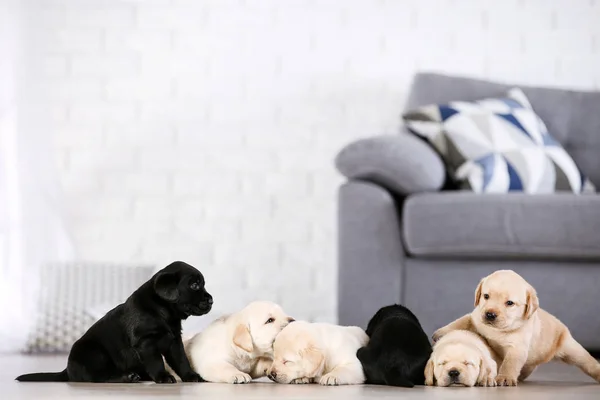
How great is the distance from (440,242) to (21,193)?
49.8 inches

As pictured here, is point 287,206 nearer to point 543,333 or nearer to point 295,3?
point 295,3

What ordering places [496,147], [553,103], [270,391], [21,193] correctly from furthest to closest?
[553,103], [496,147], [21,193], [270,391]

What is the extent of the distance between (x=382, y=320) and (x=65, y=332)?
1312 mm

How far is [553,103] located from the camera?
3031 mm

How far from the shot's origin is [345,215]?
2.33 metres

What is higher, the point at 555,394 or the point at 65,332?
the point at 555,394

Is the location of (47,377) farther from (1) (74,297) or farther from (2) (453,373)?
(1) (74,297)

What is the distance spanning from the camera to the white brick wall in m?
3.31

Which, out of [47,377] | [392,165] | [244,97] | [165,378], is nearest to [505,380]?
[165,378]

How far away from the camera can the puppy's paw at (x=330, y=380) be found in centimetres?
123

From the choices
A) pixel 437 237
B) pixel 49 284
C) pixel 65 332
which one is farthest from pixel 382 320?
pixel 49 284

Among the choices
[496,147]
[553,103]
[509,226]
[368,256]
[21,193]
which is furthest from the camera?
[553,103]

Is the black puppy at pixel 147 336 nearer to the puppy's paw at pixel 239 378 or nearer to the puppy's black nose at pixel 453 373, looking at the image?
the puppy's paw at pixel 239 378

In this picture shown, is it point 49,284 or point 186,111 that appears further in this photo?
point 186,111
